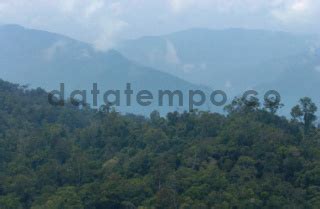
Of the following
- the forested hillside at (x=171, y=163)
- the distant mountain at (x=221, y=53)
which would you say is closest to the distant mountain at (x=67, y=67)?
the distant mountain at (x=221, y=53)

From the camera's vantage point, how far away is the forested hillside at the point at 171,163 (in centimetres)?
1612

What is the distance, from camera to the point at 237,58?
108 m

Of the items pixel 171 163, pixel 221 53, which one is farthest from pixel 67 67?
pixel 171 163

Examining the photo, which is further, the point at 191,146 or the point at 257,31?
the point at 257,31

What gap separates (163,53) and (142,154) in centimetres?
9156

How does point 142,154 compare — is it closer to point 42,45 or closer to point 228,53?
point 42,45

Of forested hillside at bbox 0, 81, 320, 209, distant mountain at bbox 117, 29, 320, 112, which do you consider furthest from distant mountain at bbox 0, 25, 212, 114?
forested hillside at bbox 0, 81, 320, 209

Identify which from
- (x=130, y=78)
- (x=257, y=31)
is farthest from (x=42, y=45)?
(x=257, y=31)

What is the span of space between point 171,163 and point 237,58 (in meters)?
91.0

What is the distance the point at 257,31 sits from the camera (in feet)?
451

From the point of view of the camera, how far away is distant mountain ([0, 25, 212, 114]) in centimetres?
7169

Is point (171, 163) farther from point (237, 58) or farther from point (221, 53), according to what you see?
point (221, 53)

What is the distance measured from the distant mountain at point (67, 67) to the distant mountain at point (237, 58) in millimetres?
13519

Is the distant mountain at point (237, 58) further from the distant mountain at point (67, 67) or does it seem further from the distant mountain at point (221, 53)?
the distant mountain at point (67, 67)
